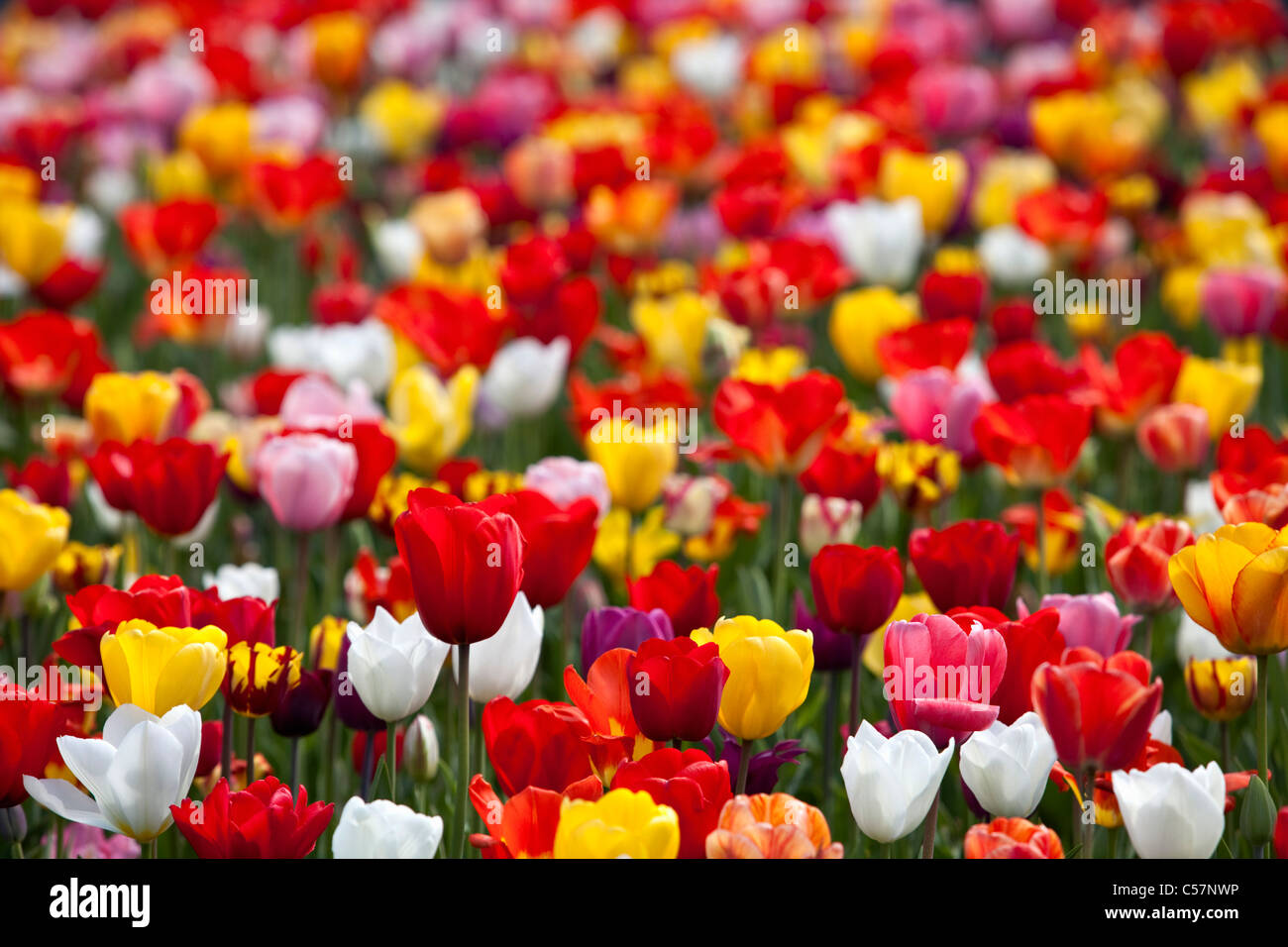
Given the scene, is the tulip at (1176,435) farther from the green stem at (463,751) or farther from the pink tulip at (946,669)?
the green stem at (463,751)

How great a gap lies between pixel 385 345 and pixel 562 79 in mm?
3931

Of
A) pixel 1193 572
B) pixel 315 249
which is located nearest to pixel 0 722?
pixel 1193 572

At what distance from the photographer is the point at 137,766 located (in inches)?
68.7

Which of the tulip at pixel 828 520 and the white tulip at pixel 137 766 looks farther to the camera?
the tulip at pixel 828 520

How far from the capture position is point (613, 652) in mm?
1850

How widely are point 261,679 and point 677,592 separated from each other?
1.86 ft

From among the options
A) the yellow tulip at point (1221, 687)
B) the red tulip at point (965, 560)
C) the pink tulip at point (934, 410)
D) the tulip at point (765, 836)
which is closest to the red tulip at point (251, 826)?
the tulip at point (765, 836)

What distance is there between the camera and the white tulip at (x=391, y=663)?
1916 millimetres

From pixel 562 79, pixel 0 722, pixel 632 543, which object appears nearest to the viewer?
pixel 0 722

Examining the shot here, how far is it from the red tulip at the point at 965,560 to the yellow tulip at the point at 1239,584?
295 millimetres

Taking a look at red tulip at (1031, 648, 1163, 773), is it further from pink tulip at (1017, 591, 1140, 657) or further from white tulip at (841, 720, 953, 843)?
pink tulip at (1017, 591, 1140, 657)

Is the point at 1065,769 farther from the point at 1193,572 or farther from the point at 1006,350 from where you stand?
the point at 1006,350

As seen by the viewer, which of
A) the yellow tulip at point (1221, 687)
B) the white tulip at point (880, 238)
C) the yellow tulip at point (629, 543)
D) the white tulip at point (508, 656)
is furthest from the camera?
the white tulip at point (880, 238)

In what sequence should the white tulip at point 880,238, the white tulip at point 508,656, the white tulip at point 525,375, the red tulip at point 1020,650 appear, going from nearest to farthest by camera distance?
1. the red tulip at point 1020,650
2. the white tulip at point 508,656
3. the white tulip at point 525,375
4. the white tulip at point 880,238
